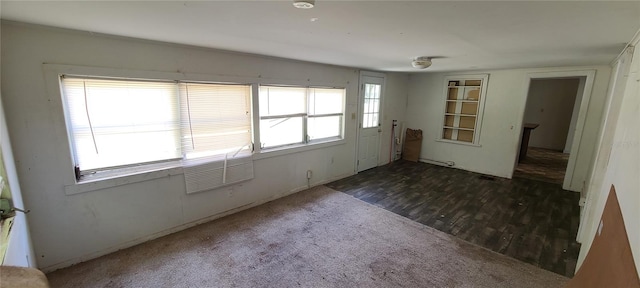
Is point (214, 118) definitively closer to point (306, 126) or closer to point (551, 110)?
point (306, 126)

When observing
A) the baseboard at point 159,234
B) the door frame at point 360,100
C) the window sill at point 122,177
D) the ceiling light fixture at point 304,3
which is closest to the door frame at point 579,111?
the door frame at point 360,100

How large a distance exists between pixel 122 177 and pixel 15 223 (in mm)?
783

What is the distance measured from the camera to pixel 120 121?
244 cm

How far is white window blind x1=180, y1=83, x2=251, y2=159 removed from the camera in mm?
2863

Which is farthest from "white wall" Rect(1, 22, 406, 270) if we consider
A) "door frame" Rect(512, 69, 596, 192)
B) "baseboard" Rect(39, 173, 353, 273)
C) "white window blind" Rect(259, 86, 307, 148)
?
"door frame" Rect(512, 69, 596, 192)

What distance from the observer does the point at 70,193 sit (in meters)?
2.24

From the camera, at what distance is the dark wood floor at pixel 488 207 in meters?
2.71

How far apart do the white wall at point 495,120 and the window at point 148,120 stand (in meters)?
4.44

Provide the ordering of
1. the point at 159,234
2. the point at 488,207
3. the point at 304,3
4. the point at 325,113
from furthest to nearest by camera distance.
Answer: the point at 325,113 < the point at 488,207 < the point at 159,234 < the point at 304,3

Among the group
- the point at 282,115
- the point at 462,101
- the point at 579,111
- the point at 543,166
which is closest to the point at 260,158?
the point at 282,115

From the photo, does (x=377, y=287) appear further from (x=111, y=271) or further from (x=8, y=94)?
(x=8, y=94)

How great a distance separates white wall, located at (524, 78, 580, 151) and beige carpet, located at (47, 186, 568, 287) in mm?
7197

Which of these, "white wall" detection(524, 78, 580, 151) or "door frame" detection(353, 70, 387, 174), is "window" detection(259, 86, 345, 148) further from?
"white wall" detection(524, 78, 580, 151)

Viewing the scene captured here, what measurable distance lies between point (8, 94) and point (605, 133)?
220 inches
